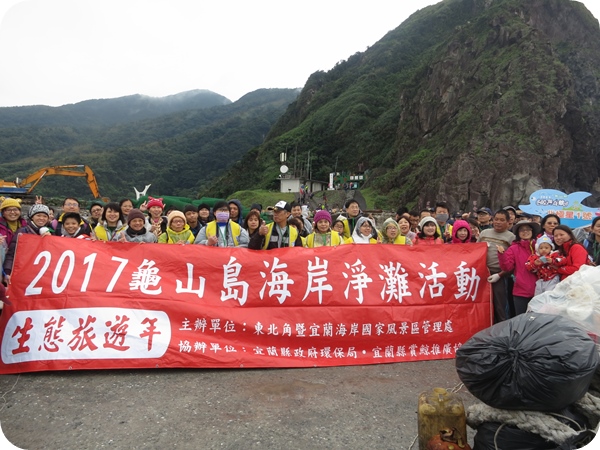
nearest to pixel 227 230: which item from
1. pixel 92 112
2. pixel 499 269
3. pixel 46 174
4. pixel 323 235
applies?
pixel 323 235

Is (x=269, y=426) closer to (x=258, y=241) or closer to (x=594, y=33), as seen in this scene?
(x=258, y=241)

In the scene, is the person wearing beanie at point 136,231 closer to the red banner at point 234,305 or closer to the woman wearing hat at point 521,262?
the red banner at point 234,305

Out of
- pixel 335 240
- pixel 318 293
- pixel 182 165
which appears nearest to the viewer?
pixel 318 293

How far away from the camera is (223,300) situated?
4.51 m

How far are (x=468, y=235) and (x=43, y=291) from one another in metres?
5.32

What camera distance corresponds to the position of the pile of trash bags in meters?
2.24

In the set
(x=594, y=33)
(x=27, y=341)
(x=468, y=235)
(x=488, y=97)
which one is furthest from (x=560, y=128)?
(x=27, y=341)

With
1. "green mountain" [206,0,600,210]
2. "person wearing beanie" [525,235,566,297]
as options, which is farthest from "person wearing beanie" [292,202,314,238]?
"green mountain" [206,0,600,210]

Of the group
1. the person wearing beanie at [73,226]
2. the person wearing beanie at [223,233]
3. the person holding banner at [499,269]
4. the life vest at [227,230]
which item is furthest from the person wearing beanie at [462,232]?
the person wearing beanie at [73,226]

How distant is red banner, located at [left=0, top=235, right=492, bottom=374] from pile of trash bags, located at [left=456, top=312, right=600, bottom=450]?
2179mm

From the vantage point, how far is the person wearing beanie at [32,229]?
4.33 metres

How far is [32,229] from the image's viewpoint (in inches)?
185

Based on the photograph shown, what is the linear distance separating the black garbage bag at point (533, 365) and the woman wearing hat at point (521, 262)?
2378 mm

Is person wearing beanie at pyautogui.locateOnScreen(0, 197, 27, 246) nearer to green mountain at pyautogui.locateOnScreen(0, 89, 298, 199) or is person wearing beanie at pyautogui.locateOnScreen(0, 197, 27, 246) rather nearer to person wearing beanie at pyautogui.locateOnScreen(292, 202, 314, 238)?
person wearing beanie at pyautogui.locateOnScreen(292, 202, 314, 238)
